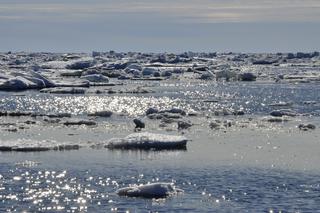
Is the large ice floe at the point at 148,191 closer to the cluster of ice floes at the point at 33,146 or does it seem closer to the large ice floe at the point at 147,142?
the large ice floe at the point at 147,142

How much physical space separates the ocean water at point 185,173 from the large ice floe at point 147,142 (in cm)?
60

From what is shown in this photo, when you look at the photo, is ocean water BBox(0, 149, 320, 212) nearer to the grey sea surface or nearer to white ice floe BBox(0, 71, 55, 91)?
the grey sea surface

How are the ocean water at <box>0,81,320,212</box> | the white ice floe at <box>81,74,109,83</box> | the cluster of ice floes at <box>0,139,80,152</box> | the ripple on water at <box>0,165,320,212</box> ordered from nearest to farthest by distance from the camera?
the ripple on water at <box>0,165,320,212</box>, the ocean water at <box>0,81,320,212</box>, the cluster of ice floes at <box>0,139,80,152</box>, the white ice floe at <box>81,74,109,83</box>

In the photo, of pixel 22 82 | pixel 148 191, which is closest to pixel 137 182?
pixel 148 191

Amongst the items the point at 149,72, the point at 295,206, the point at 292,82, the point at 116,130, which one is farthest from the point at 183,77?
the point at 295,206

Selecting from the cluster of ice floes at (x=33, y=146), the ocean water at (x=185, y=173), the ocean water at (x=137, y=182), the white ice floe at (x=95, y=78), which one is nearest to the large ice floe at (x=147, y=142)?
the ocean water at (x=185, y=173)

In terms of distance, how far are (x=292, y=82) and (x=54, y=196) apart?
66847mm

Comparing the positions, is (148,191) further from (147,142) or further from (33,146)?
(33,146)

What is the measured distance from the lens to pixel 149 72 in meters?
102

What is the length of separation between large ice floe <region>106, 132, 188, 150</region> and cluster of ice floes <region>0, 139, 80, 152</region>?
6.23 feet

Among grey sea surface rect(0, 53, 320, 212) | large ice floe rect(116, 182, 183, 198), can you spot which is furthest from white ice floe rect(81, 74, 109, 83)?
large ice floe rect(116, 182, 183, 198)

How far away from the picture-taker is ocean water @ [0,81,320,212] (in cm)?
2400

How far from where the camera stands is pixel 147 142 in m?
34.6

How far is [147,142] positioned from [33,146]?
5.15m
